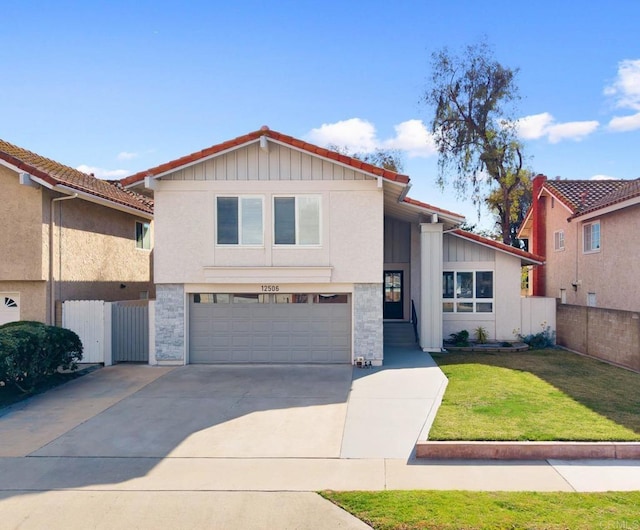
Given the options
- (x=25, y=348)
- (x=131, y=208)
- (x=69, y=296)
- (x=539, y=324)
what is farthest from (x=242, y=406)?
(x=539, y=324)

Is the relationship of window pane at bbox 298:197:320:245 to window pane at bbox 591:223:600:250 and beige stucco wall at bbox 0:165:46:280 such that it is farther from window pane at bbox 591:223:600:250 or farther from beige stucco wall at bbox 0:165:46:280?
window pane at bbox 591:223:600:250

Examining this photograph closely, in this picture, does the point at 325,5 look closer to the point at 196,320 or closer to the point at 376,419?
the point at 196,320

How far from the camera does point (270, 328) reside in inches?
548

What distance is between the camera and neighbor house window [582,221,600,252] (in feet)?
59.7

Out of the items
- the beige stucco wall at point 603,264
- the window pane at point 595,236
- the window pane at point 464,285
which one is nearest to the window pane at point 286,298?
the window pane at point 464,285

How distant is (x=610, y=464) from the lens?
22.2 ft

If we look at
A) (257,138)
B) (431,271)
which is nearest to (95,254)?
(257,138)

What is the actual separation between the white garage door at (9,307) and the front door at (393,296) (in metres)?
12.4

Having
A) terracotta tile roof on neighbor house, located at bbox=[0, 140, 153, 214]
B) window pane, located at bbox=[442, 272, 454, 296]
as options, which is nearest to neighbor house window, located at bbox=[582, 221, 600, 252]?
window pane, located at bbox=[442, 272, 454, 296]

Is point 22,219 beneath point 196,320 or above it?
above

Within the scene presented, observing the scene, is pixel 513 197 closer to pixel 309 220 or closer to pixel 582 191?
pixel 582 191

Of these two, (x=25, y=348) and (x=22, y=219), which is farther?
(x=22, y=219)

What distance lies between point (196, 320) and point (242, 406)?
4.84 meters

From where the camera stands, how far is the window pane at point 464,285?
1741cm
